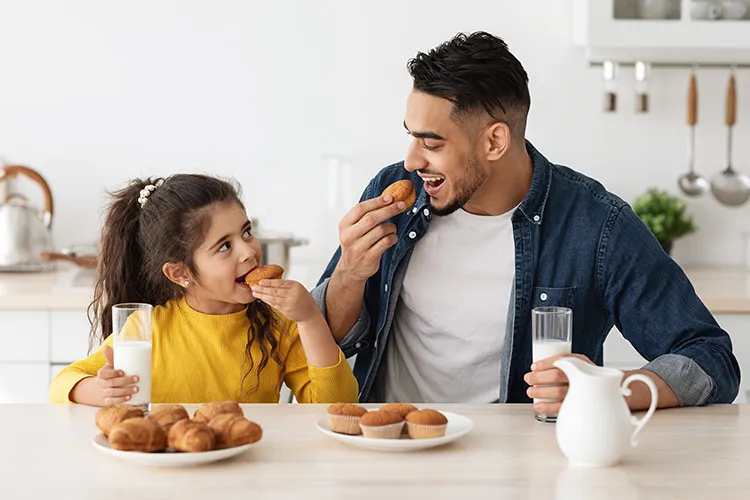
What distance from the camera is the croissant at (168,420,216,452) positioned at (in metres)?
1.43

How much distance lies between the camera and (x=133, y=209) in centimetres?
213

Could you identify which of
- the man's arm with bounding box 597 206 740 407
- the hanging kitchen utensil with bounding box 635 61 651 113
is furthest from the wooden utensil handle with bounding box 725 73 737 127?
the man's arm with bounding box 597 206 740 407

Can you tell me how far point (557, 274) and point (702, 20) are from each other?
1532 mm

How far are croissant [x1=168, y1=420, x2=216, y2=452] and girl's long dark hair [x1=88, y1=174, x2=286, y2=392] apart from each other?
1.88 ft

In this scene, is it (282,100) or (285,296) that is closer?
(285,296)

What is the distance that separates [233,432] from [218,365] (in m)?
0.58

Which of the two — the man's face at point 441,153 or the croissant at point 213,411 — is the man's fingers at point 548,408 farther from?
the man's face at point 441,153

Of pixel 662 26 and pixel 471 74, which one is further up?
pixel 662 26

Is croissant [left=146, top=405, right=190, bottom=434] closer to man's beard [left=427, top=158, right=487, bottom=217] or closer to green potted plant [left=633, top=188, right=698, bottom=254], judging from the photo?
man's beard [left=427, top=158, right=487, bottom=217]

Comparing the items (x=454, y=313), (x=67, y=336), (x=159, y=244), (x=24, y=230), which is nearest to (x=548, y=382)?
(x=454, y=313)

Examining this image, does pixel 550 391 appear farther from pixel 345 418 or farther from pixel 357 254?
Answer: pixel 357 254

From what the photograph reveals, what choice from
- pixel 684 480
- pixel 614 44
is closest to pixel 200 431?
pixel 684 480

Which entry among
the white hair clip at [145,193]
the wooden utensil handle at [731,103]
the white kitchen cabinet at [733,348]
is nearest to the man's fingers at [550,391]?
the white hair clip at [145,193]

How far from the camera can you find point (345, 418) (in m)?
1.56
